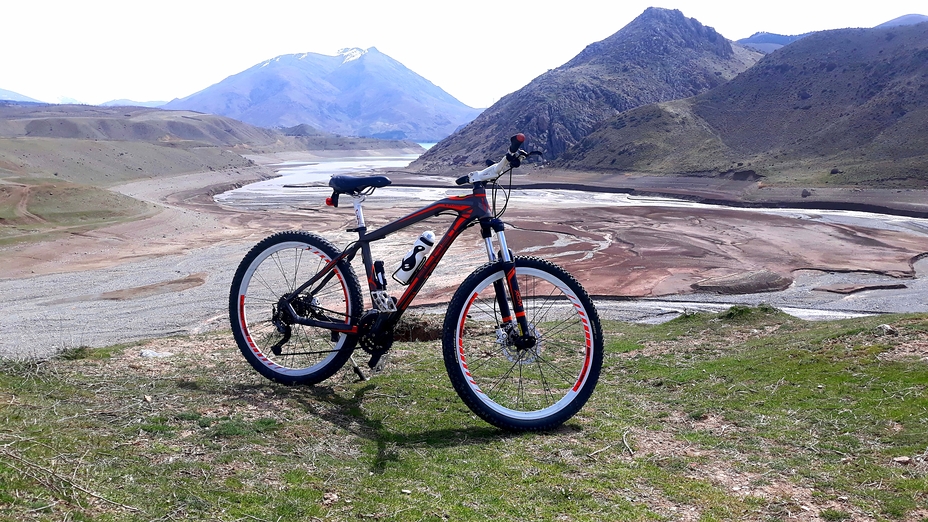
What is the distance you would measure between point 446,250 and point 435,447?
170cm

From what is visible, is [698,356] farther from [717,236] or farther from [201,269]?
[717,236]

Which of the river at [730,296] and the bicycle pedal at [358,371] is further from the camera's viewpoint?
the river at [730,296]

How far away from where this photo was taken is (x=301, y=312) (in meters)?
6.04

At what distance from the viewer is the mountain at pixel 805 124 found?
65.1 metres

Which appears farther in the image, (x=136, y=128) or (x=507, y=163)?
(x=136, y=128)

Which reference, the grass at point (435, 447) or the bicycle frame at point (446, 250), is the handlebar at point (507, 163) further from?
the grass at point (435, 447)

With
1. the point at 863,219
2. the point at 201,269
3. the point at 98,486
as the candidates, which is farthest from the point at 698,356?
the point at 863,219

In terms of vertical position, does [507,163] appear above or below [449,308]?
above

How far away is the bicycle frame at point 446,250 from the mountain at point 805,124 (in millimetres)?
62716

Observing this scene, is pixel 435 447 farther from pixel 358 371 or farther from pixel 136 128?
pixel 136 128

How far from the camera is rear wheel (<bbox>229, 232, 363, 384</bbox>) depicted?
19.0 ft

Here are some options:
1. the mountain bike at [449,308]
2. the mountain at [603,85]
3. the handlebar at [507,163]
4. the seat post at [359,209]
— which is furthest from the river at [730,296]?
the mountain at [603,85]

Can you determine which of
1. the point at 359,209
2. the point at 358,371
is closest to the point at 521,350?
the point at 358,371

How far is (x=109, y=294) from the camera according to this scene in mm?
25844
